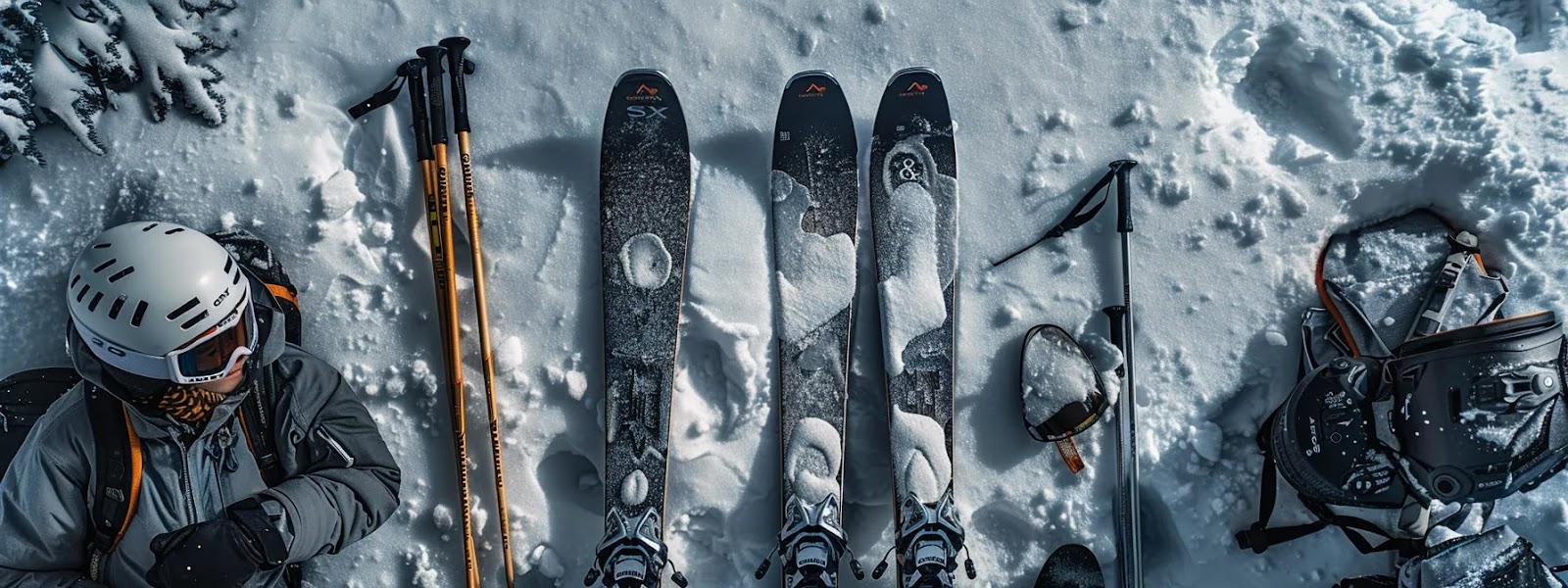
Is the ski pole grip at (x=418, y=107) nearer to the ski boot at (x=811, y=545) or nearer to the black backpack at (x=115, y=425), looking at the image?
the black backpack at (x=115, y=425)

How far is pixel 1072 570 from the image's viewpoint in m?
3.56

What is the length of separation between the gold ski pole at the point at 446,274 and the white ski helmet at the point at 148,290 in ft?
2.53

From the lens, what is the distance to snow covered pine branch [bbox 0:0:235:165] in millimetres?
3439

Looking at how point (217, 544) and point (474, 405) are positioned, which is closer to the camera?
point (217, 544)

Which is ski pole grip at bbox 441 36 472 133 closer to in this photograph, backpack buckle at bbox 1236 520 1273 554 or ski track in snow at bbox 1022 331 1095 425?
ski track in snow at bbox 1022 331 1095 425

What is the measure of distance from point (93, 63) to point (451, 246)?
141 centimetres

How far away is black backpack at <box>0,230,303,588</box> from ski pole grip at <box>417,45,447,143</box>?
2.41 ft

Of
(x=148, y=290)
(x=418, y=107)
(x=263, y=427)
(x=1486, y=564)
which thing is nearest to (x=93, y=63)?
(x=418, y=107)

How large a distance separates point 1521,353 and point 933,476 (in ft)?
6.03

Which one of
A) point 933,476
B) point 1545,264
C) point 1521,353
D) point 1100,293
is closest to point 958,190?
point 1100,293

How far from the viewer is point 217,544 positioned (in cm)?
278

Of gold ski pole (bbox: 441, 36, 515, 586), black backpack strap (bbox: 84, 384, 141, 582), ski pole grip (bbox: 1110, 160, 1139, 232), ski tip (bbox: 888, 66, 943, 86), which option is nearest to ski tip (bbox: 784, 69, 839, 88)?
ski tip (bbox: 888, 66, 943, 86)

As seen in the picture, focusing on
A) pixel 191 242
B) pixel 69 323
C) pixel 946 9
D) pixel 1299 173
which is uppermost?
pixel 946 9

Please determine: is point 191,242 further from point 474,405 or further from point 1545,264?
point 1545,264
